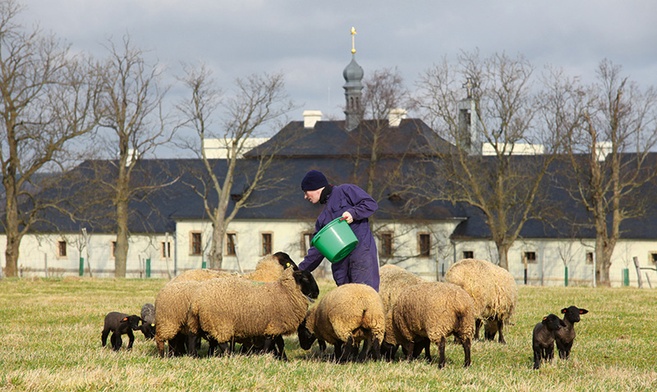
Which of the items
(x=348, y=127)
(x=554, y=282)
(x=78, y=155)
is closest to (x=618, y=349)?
(x=78, y=155)

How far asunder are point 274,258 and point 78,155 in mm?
27451

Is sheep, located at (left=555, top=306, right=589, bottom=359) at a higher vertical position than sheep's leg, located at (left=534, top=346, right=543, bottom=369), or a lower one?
higher

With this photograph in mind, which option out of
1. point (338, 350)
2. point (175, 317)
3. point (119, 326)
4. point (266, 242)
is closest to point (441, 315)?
point (338, 350)

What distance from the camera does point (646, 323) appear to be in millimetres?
16641

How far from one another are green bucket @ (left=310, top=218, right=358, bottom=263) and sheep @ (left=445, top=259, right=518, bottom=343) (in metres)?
3.20

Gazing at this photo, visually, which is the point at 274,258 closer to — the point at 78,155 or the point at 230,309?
the point at 230,309

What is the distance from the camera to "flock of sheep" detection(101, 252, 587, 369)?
419 inches

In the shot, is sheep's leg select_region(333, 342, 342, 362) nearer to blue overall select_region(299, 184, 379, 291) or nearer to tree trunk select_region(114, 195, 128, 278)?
blue overall select_region(299, 184, 379, 291)

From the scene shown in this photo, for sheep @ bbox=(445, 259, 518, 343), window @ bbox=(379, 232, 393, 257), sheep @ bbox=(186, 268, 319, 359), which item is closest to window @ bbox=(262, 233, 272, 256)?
window @ bbox=(379, 232, 393, 257)

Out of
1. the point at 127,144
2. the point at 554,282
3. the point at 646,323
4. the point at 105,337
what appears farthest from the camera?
the point at 554,282

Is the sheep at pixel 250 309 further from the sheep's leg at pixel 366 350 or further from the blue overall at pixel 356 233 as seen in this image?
the sheep's leg at pixel 366 350

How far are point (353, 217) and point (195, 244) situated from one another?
4663 cm

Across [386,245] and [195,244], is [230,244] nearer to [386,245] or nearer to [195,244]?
[195,244]

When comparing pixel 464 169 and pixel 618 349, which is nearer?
pixel 618 349
